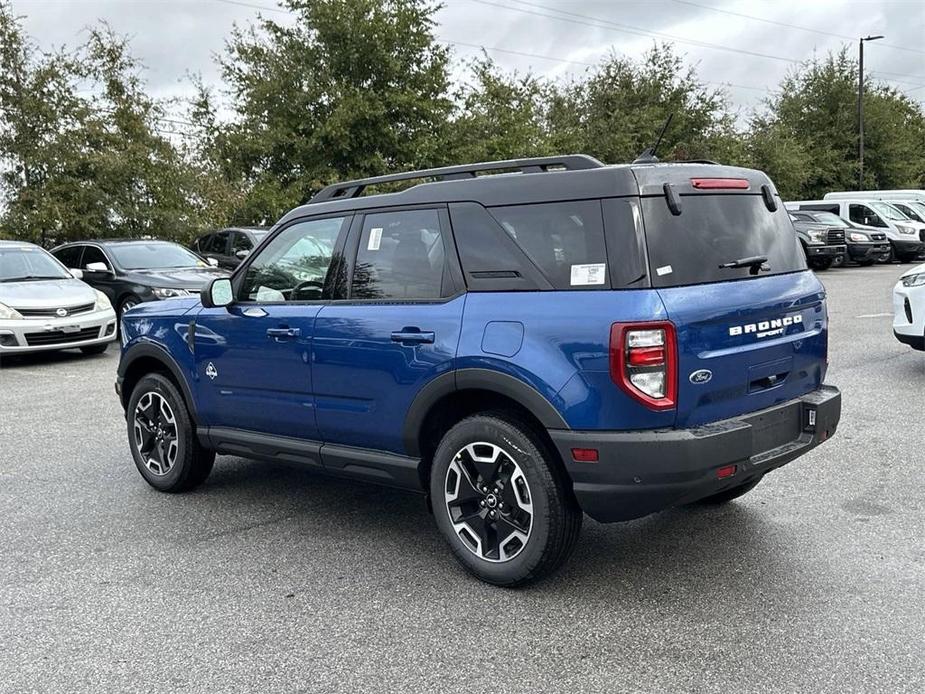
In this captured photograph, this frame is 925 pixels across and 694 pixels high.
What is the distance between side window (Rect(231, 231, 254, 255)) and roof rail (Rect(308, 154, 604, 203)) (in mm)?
12867

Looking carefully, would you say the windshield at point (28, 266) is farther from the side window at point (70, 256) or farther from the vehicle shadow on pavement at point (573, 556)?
the vehicle shadow on pavement at point (573, 556)

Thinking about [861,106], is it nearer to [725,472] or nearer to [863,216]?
[863,216]

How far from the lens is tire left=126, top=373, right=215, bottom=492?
5621 millimetres

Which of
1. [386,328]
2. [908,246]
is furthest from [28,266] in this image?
[908,246]

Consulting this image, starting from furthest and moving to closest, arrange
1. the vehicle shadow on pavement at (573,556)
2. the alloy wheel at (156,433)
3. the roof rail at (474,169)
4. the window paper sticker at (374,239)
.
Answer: the alloy wheel at (156,433) → the window paper sticker at (374,239) → the vehicle shadow on pavement at (573,556) → the roof rail at (474,169)

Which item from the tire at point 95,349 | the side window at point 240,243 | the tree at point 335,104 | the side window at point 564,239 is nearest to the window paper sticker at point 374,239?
the side window at point 564,239

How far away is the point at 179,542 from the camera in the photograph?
4.83 metres

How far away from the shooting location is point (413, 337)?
168 inches

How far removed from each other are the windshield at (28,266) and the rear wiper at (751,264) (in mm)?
11150

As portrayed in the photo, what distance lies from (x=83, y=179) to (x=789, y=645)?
19111 mm

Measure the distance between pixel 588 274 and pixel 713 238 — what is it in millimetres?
642

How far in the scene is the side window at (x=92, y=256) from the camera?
566 inches

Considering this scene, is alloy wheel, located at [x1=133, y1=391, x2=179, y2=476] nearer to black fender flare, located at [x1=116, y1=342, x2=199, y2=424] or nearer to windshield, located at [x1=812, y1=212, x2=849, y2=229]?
black fender flare, located at [x1=116, y1=342, x2=199, y2=424]

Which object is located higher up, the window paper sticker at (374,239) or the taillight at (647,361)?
the window paper sticker at (374,239)
